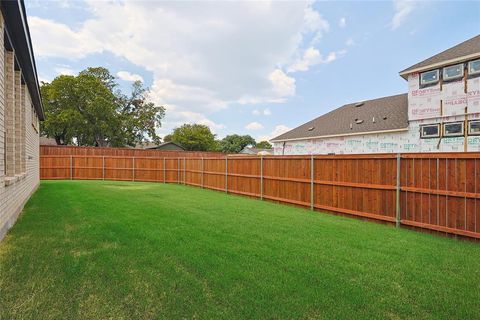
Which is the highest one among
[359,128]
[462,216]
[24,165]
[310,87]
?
[310,87]

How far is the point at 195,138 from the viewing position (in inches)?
1795

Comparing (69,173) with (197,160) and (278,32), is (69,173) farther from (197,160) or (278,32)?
(278,32)

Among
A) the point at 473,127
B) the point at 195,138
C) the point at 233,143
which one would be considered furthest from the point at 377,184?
the point at 233,143

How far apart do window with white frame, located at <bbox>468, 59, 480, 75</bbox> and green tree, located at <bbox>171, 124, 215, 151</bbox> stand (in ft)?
123

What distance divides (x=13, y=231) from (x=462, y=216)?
26.1 ft

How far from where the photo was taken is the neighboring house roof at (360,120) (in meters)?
14.7

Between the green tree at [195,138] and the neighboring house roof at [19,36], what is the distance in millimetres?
38241

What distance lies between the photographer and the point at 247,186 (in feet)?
35.4

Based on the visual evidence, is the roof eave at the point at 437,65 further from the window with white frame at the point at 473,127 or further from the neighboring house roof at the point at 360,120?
the window with white frame at the point at 473,127

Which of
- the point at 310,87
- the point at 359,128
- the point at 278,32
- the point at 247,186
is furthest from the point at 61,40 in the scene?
the point at 359,128

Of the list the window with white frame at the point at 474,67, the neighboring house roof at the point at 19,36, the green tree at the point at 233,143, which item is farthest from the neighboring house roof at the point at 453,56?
the green tree at the point at 233,143

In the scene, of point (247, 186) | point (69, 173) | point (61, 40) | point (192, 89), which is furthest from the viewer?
point (192, 89)

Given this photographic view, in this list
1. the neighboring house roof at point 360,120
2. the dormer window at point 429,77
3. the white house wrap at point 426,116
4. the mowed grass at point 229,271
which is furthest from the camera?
the neighboring house roof at point 360,120

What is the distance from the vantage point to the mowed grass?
2.48 meters
